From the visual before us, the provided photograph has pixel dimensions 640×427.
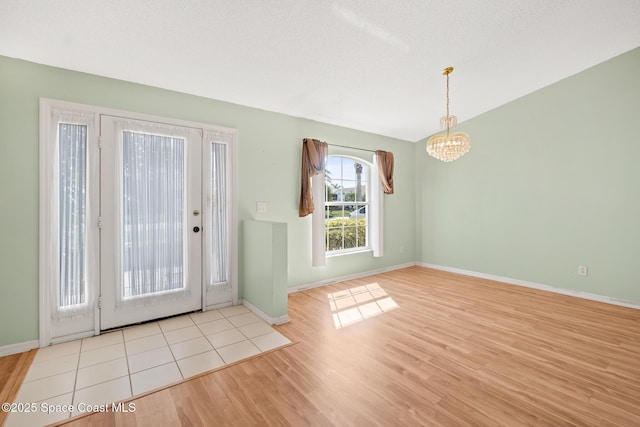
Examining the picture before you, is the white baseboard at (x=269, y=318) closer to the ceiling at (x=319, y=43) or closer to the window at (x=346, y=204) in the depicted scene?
the window at (x=346, y=204)

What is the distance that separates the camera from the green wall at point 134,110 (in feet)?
7.69

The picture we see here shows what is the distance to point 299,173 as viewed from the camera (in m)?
4.05

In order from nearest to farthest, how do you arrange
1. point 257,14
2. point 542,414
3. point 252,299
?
point 542,414
point 257,14
point 252,299

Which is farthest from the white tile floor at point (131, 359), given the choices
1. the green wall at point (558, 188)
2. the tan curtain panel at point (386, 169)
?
the green wall at point (558, 188)

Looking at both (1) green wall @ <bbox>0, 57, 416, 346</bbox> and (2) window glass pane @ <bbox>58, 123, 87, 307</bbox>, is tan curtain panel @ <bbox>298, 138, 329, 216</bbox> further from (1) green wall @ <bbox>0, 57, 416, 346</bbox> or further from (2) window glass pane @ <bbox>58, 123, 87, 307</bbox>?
(2) window glass pane @ <bbox>58, 123, 87, 307</bbox>

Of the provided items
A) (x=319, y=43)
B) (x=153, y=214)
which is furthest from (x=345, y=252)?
(x=319, y=43)

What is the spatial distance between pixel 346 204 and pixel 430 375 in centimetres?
311

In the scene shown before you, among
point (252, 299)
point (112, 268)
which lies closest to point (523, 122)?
point (252, 299)

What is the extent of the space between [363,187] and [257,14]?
3362 mm

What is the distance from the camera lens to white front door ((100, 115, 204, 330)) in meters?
2.73

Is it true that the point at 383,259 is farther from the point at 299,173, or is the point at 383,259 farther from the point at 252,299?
the point at 252,299

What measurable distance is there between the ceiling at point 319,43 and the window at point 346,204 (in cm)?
117

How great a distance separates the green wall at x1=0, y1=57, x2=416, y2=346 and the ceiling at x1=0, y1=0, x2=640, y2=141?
146mm

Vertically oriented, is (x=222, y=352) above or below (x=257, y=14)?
below
